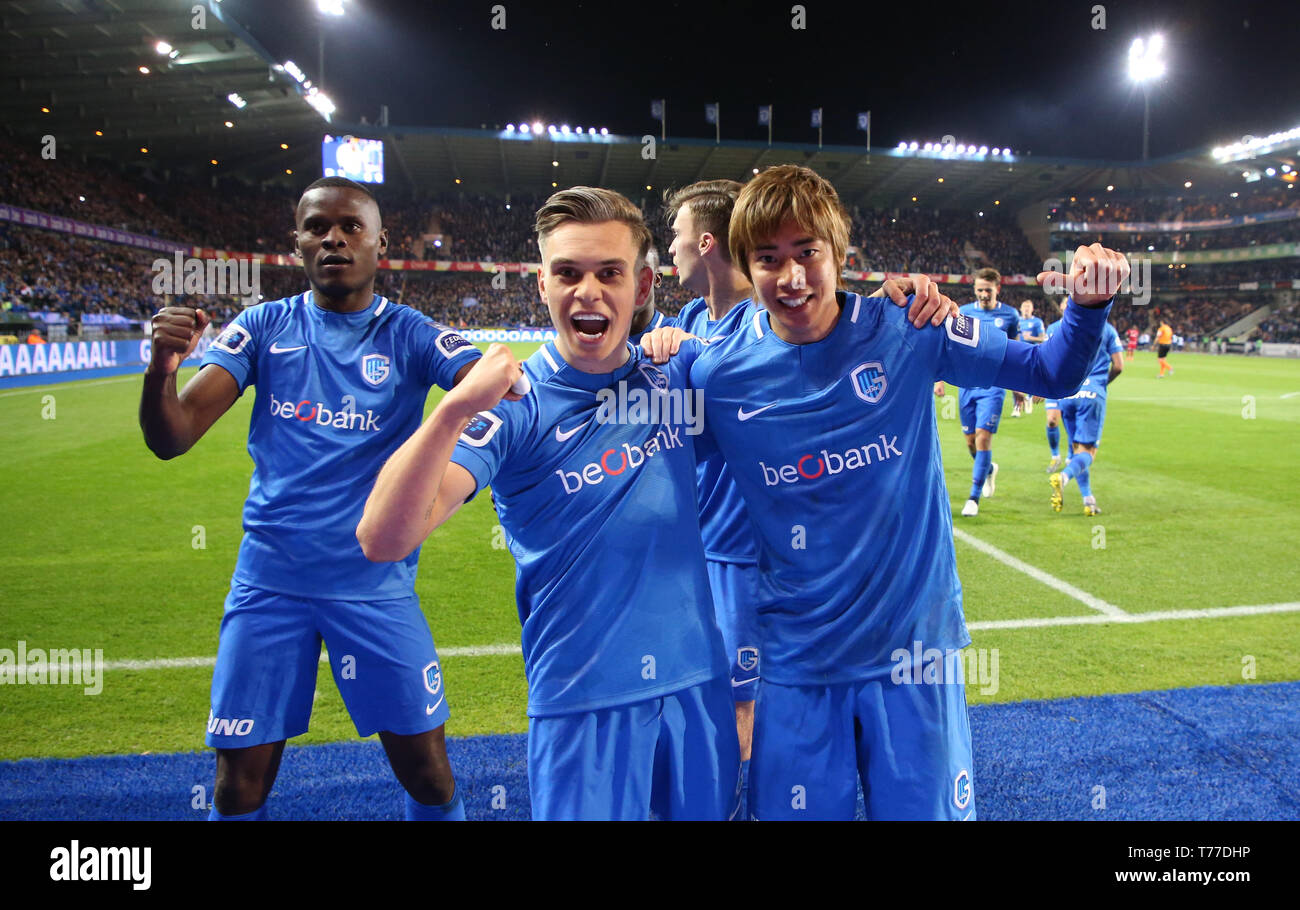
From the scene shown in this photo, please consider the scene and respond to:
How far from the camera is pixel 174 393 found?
2.44 meters

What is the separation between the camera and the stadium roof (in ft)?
77.5

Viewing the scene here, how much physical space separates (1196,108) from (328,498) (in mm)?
59792

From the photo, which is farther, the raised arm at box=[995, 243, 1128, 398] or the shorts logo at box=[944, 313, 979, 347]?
the shorts logo at box=[944, 313, 979, 347]

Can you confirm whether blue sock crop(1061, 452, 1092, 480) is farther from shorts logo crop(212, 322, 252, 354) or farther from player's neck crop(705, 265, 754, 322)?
shorts logo crop(212, 322, 252, 354)

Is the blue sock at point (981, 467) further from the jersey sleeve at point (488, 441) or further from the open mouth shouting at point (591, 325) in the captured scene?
the jersey sleeve at point (488, 441)

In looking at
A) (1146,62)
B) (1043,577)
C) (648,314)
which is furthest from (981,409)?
(1146,62)

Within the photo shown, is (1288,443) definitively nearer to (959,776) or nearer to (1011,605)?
(1011,605)

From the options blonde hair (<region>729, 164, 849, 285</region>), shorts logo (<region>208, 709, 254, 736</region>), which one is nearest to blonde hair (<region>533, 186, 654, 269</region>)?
blonde hair (<region>729, 164, 849, 285</region>)

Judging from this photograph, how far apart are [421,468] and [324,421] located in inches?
49.3

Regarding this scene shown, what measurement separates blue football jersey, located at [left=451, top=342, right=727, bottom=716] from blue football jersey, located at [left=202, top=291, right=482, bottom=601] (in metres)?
0.88

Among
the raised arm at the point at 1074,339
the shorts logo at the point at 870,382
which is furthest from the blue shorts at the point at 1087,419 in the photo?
the shorts logo at the point at 870,382

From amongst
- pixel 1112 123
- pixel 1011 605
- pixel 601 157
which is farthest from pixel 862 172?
pixel 1011 605
